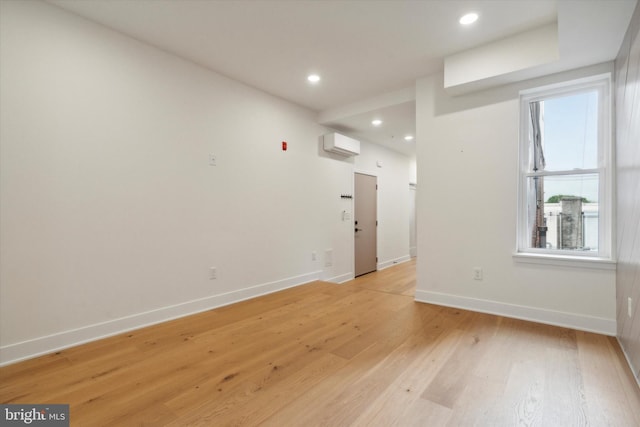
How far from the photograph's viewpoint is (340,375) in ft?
6.42

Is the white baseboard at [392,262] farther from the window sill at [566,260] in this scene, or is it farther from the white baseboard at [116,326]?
the window sill at [566,260]

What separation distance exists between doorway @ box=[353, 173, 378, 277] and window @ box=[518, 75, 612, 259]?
2.99 metres

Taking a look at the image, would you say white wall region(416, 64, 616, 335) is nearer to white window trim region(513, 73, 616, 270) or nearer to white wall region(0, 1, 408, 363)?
white window trim region(513, 73, 616, 270)

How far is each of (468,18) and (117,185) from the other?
3.42m

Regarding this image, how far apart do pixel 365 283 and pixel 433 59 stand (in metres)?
3.46

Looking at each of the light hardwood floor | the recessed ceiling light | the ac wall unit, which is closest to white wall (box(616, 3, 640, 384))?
the light hardwood floor

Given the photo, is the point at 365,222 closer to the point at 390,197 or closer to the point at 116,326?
the point at 390,197

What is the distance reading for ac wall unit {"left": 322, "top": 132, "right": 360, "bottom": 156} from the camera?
477cm

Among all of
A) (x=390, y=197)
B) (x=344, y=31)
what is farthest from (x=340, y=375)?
(x=390, y=197)

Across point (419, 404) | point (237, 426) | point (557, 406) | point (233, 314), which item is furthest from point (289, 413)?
point (233, 314)

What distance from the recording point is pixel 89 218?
2.52 m

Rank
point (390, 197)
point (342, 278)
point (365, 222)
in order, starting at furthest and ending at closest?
point (390, 197), point (365, 222), point (342, 278)

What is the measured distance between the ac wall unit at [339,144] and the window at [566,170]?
2.53 m

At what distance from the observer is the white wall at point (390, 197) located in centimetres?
609
